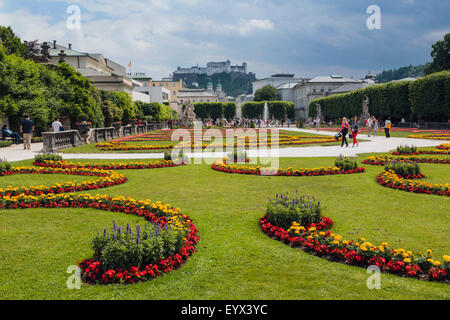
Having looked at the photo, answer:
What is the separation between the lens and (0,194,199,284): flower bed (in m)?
3.86

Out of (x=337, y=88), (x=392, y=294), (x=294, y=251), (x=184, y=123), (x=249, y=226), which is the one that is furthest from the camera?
(x=337, y=88)

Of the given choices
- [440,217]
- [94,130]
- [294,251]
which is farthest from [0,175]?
[94,130]

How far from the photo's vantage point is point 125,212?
21.4ft

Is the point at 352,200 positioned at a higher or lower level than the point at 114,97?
lower

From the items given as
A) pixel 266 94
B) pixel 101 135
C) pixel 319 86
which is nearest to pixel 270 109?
pixel 266 94

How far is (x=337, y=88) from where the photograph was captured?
3740 inches

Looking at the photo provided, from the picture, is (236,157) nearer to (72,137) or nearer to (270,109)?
(72,137)

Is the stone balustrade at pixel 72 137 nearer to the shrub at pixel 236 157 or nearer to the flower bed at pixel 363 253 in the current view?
the shrub at pixel 236 157

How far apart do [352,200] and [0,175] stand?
983 centimetres

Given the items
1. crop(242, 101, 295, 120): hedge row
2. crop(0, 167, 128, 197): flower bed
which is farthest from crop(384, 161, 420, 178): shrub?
crop(242, 101, 295, 120): hedge row

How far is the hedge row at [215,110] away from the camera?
93438mm

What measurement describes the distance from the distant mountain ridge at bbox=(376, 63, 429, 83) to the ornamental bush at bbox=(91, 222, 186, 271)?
13741cm

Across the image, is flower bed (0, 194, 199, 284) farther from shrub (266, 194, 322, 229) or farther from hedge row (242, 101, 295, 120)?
hedge row (242, 101, 295, 120)
